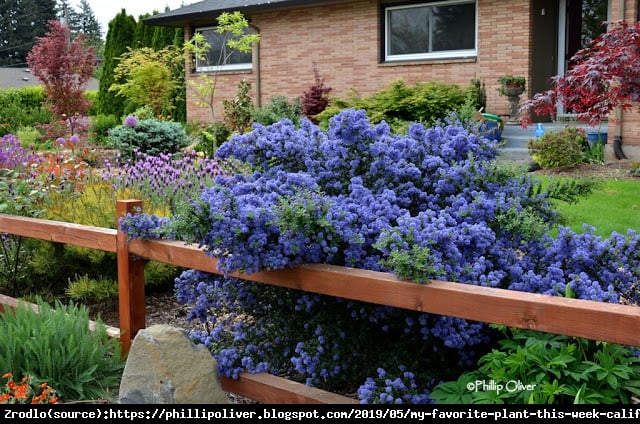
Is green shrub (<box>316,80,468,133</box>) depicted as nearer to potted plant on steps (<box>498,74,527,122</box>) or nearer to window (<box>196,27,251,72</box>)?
potted plant on steps (<box>498,74,527,122</box>)

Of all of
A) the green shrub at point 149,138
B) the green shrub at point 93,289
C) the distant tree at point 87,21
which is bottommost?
the green shrub at point 93,289

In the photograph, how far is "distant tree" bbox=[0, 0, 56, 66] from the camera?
191ft

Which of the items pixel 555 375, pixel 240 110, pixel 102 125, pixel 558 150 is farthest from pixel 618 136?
pixel 102 125

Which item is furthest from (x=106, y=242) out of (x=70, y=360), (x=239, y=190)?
(x=239, y=190)

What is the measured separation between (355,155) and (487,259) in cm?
88

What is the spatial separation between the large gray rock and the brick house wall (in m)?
12.3

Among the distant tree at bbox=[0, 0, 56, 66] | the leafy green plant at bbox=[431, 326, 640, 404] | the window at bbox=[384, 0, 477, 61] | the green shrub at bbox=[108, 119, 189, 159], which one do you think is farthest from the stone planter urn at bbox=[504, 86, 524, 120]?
the distant tree at bbox=[0, 0, 56, 66]

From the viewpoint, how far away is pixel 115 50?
22953 millimetres

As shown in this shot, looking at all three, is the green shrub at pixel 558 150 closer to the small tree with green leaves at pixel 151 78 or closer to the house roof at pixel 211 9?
the house roof at pixel 211 9

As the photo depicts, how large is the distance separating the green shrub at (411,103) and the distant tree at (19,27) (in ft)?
167

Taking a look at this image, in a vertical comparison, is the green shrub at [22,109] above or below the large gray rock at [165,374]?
above

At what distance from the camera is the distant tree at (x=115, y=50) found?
23.0 metres

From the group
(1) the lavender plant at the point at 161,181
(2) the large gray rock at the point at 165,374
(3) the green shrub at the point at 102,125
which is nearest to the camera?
(2) the large gray rock at the point at 165,374

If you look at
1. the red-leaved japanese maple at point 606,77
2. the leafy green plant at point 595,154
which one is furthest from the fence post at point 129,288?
the leafy green plant at point 595,154
